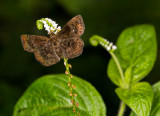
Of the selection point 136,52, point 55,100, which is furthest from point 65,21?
point 55,100

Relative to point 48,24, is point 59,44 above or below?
below

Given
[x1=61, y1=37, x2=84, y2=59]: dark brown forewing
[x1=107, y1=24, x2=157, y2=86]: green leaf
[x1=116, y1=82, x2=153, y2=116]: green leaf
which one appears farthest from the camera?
[x1=107, y1=24, x2=157, y2=86]: green leaf

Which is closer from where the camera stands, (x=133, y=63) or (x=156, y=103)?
(x=156, y=103)

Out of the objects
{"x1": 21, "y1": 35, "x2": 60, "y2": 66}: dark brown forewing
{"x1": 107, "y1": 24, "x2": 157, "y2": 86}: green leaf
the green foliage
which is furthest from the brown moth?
{"x1": 107, "y1": 24, "x2": 157, "y2": 86}: green leaf

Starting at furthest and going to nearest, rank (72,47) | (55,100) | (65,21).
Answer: (65,21)
(55,100)
(72,47)

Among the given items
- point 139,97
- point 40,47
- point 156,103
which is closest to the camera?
point 40,47

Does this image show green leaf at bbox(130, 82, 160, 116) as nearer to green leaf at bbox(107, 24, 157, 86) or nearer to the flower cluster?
green leaf at bbox(107, 24, 157, 86)

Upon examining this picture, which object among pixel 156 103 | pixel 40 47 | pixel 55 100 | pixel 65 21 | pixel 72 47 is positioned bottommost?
pixel 156 103

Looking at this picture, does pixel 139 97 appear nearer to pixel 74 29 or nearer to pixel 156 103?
pixel 156 103

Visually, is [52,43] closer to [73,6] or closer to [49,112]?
[49,112]
